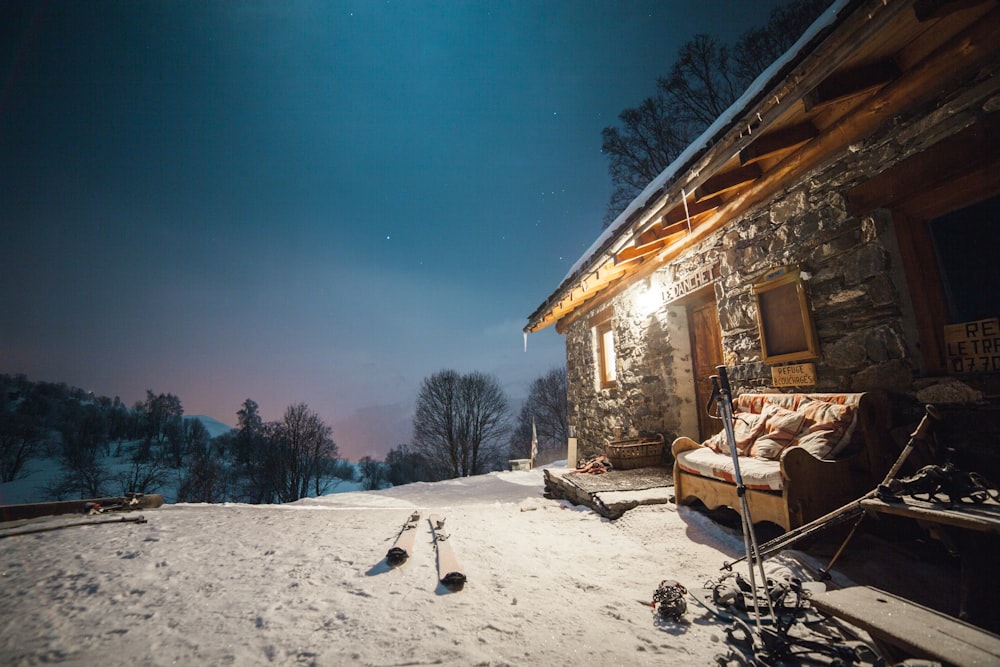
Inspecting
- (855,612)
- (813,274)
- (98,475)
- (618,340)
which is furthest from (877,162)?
(98,475)

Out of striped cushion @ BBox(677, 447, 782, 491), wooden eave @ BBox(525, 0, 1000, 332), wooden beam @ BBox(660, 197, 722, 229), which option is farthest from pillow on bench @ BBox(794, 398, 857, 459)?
wooden beam @ BBox(660, 197, 722, 229)

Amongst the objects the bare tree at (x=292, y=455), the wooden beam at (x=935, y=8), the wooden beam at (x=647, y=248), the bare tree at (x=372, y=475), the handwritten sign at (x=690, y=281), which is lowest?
the bare tree at (x=372, y=475)

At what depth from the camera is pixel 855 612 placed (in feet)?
5.44

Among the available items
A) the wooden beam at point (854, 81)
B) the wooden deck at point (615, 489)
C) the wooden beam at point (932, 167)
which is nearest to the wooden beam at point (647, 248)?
the wooden beam at point (932, 167)

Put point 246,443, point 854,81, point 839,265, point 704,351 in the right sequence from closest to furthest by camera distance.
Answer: point 854,81
point 839,265
point 704,351
point 246,443

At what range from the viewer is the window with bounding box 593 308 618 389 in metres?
7.84

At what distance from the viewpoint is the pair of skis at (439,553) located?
2613mm

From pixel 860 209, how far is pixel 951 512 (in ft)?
8.31

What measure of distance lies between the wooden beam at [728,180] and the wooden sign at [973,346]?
2.32 metres

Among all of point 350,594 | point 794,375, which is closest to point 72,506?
point 350,594

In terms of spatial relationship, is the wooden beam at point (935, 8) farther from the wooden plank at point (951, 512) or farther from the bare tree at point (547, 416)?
the bare tree at point (547, 416)

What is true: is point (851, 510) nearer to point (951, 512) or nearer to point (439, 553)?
point (951, 512)

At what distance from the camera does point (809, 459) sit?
2799 mm

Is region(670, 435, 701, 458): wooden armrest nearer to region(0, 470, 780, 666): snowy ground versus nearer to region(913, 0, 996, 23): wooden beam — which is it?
Result: region(0, 470, 780, 666): snowy ground
